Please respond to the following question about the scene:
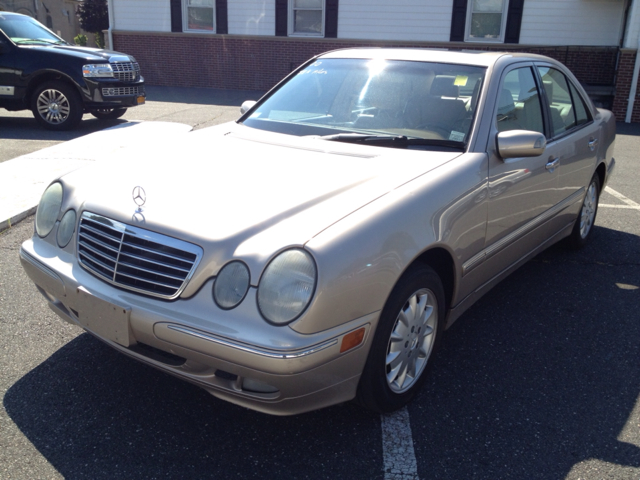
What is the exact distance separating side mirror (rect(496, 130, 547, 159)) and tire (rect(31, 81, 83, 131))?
337 inches

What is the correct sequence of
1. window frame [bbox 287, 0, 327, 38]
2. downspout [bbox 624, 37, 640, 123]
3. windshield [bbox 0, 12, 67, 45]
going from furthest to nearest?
window frame [bbox 287, 0, 327, 38] < downspout [bbox 624, 37, 640, 123] < windshield [bbox 0, 12, 67, 45]

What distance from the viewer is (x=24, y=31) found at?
10.5 metres

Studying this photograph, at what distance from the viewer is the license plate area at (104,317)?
2465mm

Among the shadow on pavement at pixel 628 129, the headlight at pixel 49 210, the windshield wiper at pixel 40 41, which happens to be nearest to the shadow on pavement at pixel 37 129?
the windshield wiper at pixel 40 41

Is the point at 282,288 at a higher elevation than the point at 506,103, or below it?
below

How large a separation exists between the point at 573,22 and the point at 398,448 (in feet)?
54.5

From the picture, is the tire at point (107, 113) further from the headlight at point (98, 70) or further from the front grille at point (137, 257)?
the front grille at point (137, 257)

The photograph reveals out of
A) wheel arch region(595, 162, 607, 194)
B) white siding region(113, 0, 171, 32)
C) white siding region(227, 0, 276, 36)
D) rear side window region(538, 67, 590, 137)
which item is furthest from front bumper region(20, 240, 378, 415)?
white siding region(113, 0, 171, 32)

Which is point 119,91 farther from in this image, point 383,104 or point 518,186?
point 518,186

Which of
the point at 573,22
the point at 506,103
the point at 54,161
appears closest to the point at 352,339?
the point at 506,103

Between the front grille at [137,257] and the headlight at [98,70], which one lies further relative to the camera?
the headlight at [98,70]

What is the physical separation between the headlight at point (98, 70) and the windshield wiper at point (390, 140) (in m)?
7.78

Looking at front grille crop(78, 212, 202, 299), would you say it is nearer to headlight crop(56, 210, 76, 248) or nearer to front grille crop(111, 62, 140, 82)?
headlight crop(56, 210, 76, 248)

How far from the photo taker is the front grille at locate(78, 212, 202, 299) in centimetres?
241
